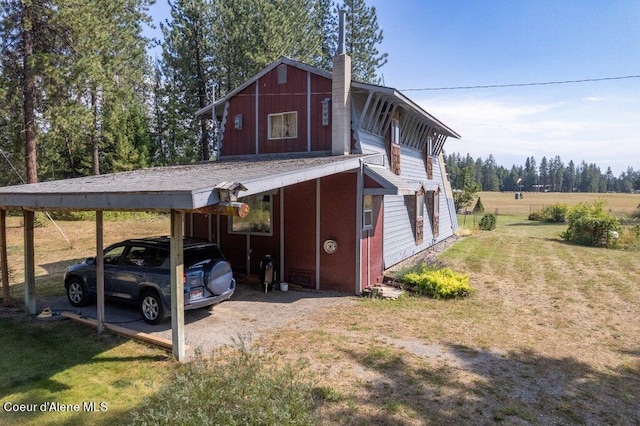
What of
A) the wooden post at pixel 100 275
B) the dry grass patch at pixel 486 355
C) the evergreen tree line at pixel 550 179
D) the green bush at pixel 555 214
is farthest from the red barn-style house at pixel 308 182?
the evergreen tree line at pixel 550 179

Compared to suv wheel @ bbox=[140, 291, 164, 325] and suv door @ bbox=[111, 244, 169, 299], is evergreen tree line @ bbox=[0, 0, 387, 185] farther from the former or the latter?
suv wheel @ bbox=[140, 291, 164, 325]

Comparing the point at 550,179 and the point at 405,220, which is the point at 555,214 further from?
the point at 550,179

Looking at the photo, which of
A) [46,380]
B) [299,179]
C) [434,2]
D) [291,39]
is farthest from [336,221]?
[291,39]

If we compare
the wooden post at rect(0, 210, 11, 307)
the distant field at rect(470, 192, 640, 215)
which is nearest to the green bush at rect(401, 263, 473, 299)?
the wooden post at rect(0, 210, 11, 307)

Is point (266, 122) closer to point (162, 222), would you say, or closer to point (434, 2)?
point (434, 2)

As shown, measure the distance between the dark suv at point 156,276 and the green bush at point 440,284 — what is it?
17.2 feet

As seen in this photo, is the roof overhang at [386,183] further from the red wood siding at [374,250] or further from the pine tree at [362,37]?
the pine tree at [362,37]

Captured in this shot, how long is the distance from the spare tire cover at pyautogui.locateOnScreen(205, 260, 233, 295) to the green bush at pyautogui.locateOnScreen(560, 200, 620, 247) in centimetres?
2026

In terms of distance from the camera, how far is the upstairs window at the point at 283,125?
42.6ft

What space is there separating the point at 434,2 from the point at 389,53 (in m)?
23.3

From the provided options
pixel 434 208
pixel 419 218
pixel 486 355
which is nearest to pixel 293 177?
pixel 486 355

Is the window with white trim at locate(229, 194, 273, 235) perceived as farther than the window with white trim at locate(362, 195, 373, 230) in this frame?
Yes

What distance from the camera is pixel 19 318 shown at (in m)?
8.56

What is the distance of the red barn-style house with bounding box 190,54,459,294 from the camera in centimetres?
1063
